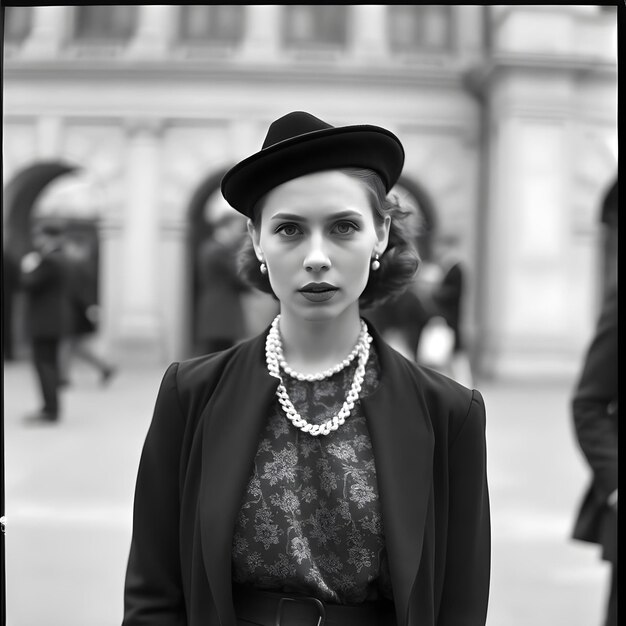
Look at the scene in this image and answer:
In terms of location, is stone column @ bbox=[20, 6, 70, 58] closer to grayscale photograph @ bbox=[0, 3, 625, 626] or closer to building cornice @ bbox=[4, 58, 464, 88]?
grayscale photograph @ bbox=[0, 3, 625, 626]

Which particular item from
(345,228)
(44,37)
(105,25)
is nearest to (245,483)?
(345,228)

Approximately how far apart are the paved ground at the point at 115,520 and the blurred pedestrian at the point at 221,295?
36.4 inches

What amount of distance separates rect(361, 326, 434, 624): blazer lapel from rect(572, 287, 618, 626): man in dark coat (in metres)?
1.04

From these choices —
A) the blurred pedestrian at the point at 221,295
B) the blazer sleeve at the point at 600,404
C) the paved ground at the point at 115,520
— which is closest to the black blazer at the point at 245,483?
the paved ground at the point at 115,520

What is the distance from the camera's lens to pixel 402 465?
1462 millimetres

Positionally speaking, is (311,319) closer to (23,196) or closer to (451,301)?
(451,301)

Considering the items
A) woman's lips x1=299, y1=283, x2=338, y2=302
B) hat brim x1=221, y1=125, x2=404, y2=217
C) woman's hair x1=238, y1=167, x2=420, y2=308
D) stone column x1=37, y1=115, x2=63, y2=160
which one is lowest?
woman's lips x1=299, y1=283, x2=338, y2=302

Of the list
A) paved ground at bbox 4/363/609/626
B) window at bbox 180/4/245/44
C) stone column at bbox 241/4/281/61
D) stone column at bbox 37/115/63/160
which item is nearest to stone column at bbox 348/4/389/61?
stone column at bbox 241/4/281/61

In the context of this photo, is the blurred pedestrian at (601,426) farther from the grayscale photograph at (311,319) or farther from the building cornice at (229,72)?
the building cornice at (229,72)

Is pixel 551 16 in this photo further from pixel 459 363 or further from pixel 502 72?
pixel 459 363

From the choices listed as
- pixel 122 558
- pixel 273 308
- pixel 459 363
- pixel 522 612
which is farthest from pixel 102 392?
pixel 522 612

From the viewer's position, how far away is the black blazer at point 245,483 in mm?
1452

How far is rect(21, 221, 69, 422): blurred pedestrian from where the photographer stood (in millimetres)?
6918

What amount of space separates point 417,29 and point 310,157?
11569 millimetres
